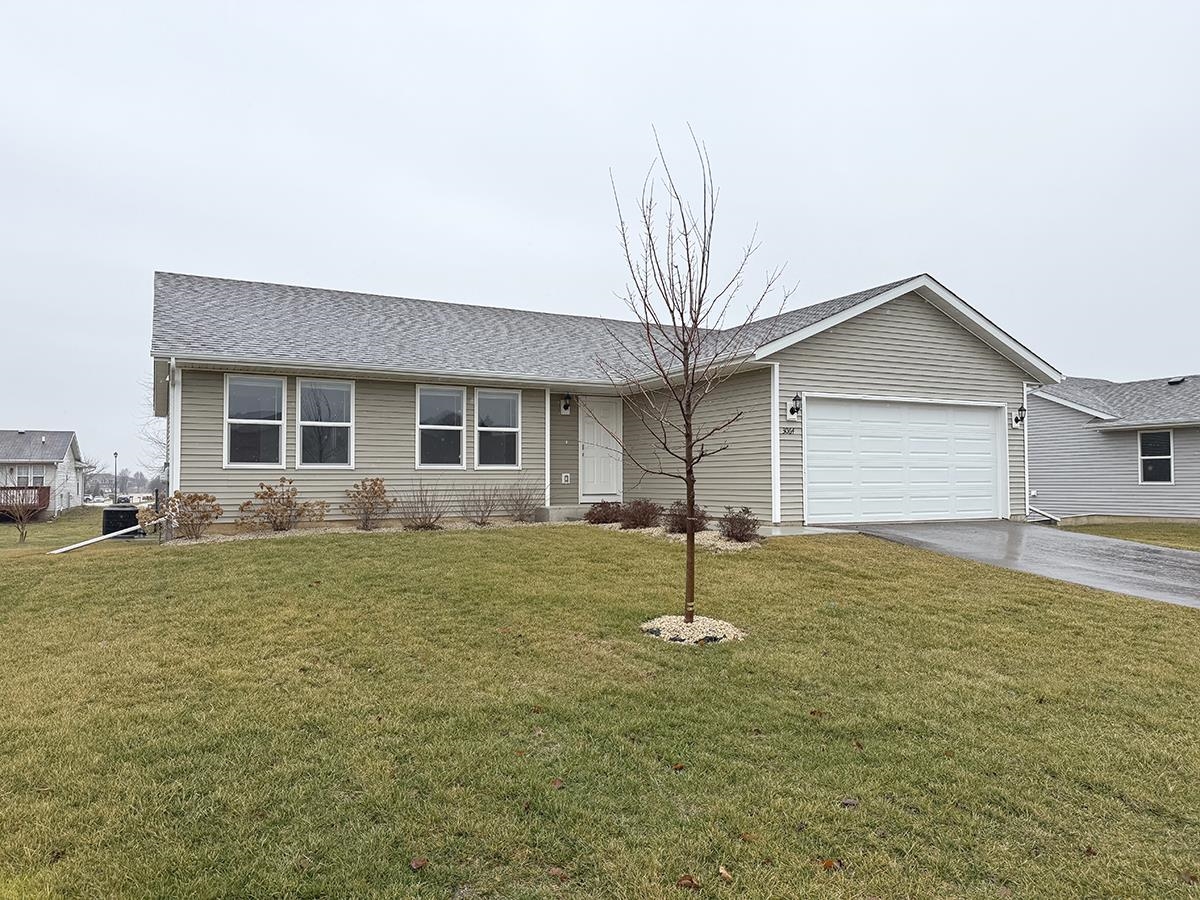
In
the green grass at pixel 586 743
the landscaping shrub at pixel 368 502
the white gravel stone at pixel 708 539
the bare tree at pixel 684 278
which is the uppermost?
the bare tree at pixel 684 278

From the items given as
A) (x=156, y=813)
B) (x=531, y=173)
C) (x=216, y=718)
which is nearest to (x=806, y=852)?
(x=156, y=813)

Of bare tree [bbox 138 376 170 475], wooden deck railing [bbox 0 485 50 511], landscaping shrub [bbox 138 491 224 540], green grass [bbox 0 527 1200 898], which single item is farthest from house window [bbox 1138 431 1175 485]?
bare tree [bbox 138 376 170 475]

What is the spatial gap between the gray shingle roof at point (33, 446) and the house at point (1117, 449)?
47.1 metres

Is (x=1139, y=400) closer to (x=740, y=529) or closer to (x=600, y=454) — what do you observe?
(x=600, y=454)

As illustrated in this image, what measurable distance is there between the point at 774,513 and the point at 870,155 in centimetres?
1561

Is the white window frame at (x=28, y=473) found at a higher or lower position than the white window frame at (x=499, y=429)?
lower

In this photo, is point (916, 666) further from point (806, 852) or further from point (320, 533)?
point (320, 533)

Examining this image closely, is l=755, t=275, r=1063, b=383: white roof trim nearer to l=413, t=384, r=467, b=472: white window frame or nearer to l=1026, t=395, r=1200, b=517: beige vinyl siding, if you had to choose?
l=413, t=384, r=467, b=472: white window frame

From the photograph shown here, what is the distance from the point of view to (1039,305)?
132 feet

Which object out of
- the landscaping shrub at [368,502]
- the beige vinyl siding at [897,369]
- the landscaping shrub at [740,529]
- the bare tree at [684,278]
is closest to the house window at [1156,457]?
the beige vinyl siding at [897,369]

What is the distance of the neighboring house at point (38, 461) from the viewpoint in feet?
121

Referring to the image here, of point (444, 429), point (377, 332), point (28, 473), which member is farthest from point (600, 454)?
point (28, 473)

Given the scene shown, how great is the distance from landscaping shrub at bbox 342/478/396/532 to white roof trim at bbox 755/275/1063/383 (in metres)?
7.26

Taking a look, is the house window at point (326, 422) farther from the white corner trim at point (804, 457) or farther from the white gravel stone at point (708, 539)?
the white corner trim at point (804, 457)
